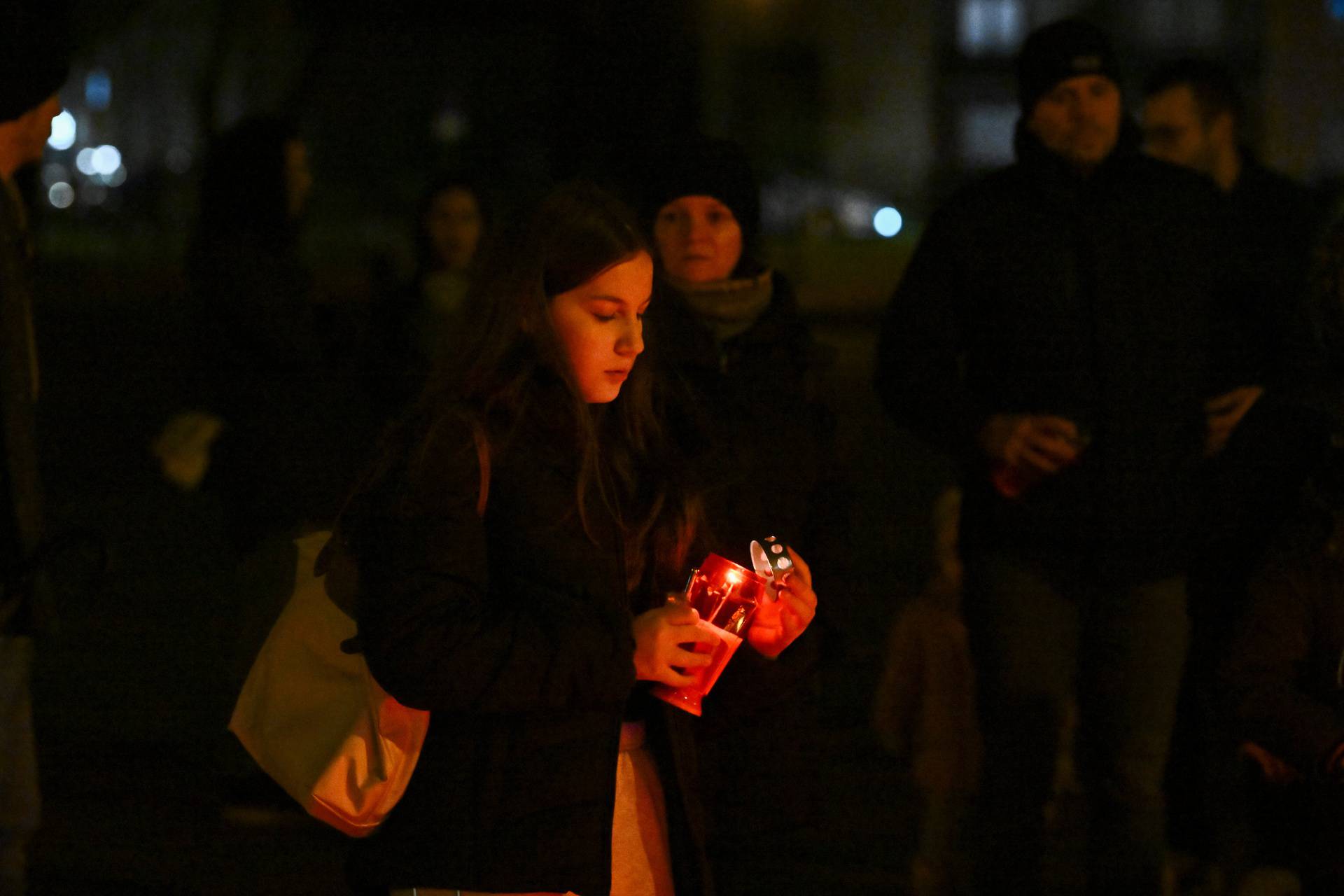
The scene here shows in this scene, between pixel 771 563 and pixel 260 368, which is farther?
pixel 260 368

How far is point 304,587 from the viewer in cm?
270

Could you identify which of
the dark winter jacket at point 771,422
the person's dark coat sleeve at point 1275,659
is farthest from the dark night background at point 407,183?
the person's dark coat sleeve at point 1275,659

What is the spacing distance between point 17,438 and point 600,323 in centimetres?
159

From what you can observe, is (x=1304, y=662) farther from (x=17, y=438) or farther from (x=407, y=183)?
(x=407, y=183)

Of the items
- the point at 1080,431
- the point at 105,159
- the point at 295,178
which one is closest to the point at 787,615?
the point at 1080,431

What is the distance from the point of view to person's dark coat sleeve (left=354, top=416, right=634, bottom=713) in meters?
2.48

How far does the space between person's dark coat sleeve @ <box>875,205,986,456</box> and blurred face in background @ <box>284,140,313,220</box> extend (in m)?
2.06

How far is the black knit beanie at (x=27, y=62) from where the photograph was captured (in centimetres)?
388

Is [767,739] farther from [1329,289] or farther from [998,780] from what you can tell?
[1329,289]

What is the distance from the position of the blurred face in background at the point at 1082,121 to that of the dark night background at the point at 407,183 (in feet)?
2.63

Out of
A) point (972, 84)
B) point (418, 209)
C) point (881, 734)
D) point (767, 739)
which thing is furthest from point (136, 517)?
point (972, 84)

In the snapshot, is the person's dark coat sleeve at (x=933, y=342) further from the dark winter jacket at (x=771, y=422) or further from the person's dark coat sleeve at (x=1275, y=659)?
the person's dark coat sleeve at (x=1275, y=659)

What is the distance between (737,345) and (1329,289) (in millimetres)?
1191

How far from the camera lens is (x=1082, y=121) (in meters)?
4.06
